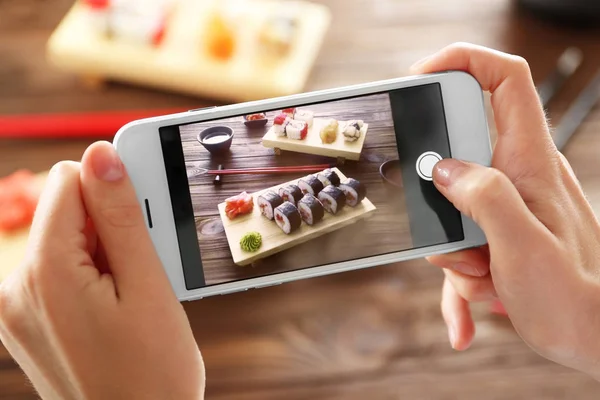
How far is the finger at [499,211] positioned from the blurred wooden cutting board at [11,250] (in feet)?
1.61

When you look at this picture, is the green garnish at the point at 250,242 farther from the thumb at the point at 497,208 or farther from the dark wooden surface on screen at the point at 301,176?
the thumb at the point at 497,208

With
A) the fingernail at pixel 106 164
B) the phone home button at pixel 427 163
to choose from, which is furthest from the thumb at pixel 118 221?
the phone home button at pixel 427 163

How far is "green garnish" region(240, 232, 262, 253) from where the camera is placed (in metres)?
0.50

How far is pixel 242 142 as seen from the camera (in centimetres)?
50

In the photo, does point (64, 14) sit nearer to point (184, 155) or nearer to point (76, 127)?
point (76, 127)

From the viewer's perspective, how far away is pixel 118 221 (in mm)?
431

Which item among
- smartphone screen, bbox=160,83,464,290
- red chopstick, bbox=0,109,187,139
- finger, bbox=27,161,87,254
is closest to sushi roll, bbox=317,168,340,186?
smartphone screen, bbox=160,83,464,290

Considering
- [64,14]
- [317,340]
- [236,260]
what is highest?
[64,14]

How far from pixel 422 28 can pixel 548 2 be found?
17cm

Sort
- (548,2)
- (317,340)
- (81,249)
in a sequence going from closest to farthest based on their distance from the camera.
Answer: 1. (81,249)
2. (317,340)
3. (548,2)

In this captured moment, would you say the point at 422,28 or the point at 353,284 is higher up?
the point at 422,28

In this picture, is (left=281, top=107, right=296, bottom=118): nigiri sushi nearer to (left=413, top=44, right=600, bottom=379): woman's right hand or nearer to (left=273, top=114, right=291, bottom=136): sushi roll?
(left=273, top=114, right=291, bottom=136): sushi roll

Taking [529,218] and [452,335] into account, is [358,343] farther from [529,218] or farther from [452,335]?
[529,218]

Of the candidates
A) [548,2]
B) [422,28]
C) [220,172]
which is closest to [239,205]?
[220,172]
